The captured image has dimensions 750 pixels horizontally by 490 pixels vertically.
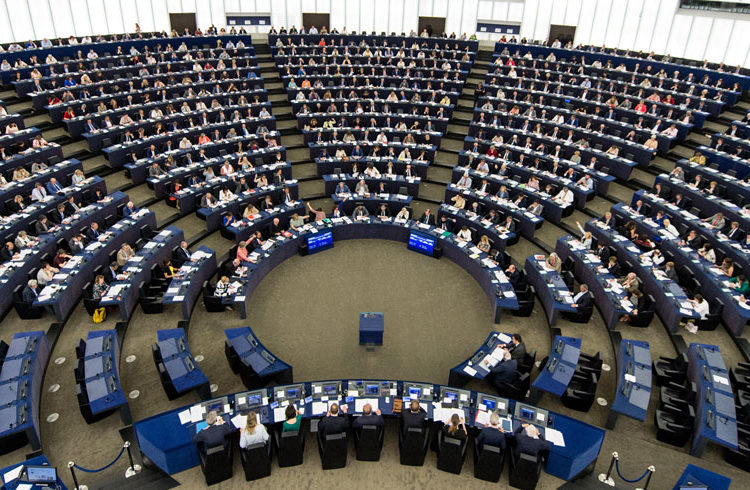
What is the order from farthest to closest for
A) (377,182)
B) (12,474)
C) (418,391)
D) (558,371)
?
(377,182)
(558,371)
(418,391)
(12,474)

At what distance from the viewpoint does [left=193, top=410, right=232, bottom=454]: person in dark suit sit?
915 cm

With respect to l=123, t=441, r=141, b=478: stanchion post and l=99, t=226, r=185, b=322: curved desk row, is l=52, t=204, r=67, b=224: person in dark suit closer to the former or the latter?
l=99, t=226, r=185, b=322: curved desk row

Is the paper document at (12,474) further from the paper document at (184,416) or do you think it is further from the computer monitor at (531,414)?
the computer monitor at (531,414)

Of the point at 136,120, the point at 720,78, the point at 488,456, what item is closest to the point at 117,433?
the point at 488,456

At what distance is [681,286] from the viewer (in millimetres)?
14484

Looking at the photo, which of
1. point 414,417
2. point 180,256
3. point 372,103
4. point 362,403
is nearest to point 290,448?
point 362,403

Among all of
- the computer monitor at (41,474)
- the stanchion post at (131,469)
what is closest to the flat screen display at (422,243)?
the stanchion post at (131,469)

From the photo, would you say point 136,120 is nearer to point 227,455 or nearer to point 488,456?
point 227,455

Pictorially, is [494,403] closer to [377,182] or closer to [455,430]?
[455,430]

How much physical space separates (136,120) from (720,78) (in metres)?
27.7

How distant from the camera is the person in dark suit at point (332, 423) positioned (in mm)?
9534

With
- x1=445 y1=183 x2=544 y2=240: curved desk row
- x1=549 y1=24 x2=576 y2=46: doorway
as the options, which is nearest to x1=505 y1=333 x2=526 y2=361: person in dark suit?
x1=445 y1=183 x2=544 y2=240: curved desk row

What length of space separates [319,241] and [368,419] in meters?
8.77

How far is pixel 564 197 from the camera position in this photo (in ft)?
61.0
